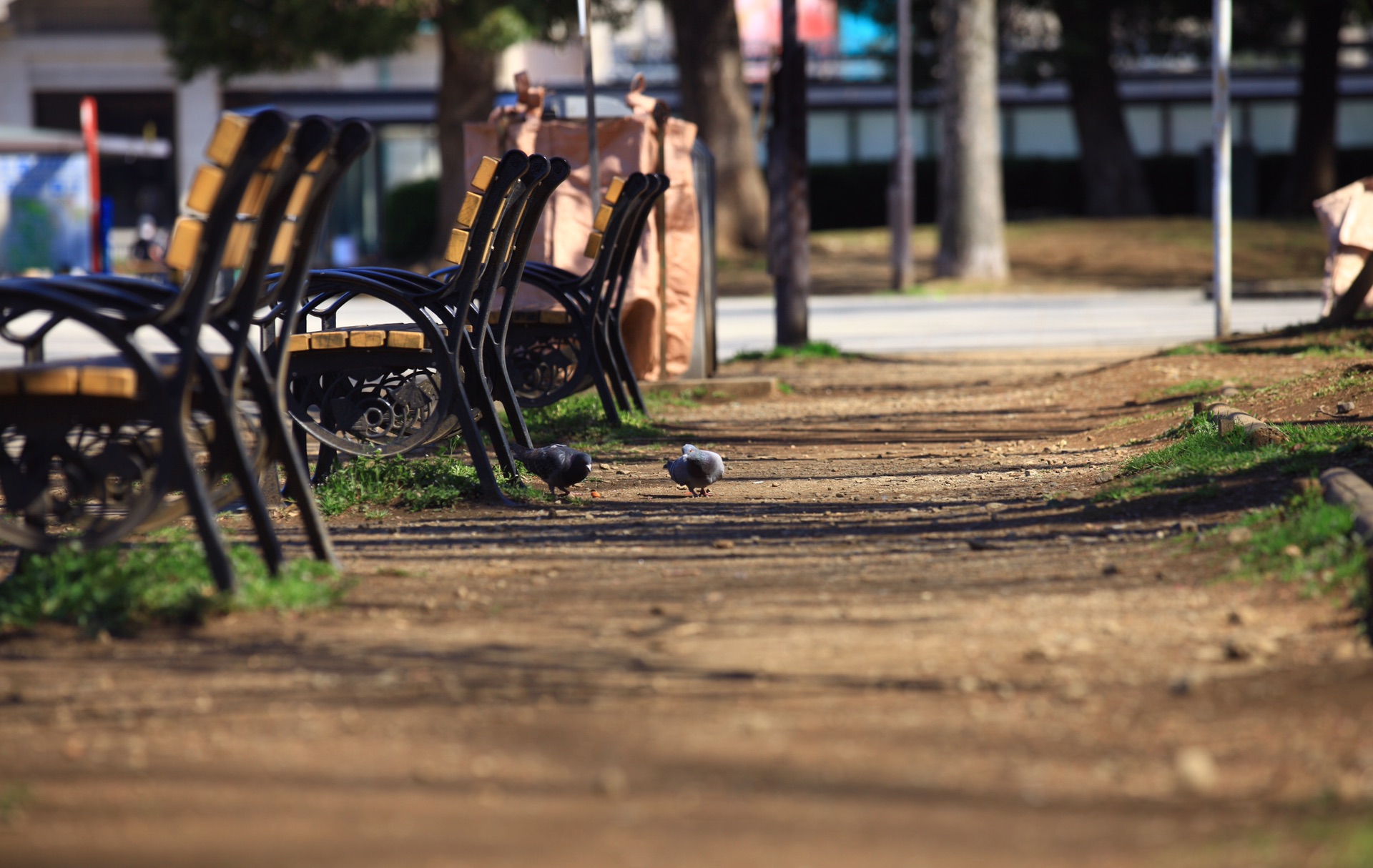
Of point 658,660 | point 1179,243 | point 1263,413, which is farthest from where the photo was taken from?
point 1179,243

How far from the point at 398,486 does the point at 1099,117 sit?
25.5 metres

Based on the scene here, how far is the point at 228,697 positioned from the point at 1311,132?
28982mm

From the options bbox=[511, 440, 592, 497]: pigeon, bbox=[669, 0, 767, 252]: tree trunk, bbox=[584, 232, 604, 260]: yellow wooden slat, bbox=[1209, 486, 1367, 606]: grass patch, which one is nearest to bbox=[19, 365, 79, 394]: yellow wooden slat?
bbox=[511, 440, 592, 497]: pigeon

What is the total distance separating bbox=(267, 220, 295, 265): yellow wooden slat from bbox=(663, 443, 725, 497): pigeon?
1.83 m

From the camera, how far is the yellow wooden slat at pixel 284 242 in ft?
12.4

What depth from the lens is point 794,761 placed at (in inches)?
99.7

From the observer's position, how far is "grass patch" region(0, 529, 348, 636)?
347cm

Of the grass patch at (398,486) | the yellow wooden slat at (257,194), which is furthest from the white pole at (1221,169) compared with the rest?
the yellow wooden slat at (257,194)

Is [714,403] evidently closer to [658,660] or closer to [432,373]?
[432,373]

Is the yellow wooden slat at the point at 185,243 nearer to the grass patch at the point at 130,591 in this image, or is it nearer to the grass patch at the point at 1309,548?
the grass patch at the point at 130,591

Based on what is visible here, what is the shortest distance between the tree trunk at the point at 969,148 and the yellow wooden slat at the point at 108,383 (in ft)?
61.6

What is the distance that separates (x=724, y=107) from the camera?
24.5 m

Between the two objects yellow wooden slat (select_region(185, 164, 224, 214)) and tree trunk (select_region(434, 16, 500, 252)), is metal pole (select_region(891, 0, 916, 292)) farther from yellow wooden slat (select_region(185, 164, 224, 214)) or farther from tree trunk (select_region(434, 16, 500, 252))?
yellow wooden slat (select_region(185, 164, 224, 214))

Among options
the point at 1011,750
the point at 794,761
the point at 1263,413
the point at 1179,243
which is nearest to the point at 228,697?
the point at 794,761
